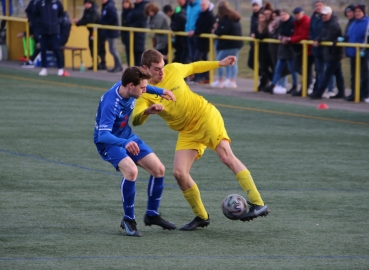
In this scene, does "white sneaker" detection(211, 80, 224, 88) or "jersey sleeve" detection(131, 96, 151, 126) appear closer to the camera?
"jersey sleeve" detection(131, 96, 151, 126)

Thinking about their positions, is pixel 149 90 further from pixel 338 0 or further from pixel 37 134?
pixel 338 0

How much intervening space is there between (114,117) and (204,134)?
1.12 meters

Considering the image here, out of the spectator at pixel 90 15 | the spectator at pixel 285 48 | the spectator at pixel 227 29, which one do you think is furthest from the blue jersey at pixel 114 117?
the spectator at pixel 90 15

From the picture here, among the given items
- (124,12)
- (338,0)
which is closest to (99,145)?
(124,12)

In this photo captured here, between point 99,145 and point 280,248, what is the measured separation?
1903 mm

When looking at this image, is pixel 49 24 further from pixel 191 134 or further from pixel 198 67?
pixel 191 134

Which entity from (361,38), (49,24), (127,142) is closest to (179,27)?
(49,24)

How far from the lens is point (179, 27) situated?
71.8ft

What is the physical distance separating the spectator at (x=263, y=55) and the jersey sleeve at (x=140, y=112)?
11766mm

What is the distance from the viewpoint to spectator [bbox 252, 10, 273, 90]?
1986 centimetres

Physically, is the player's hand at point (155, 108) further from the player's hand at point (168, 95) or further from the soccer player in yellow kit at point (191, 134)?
the soccer player in yellow kit at point (191, 134)

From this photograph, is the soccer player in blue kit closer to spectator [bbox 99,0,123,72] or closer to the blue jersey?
the blue jersey

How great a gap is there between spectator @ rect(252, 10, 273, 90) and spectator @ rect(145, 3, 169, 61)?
9.76 feet

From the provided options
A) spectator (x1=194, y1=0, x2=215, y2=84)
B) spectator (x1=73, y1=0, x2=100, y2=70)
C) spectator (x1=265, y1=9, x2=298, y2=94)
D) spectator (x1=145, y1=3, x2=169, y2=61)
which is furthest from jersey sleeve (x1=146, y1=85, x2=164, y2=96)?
spectator (x1=73, y1=0, x2=100, y2=70)
